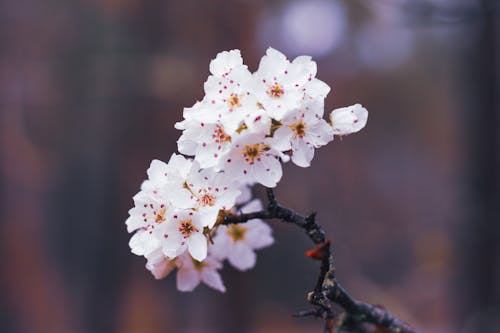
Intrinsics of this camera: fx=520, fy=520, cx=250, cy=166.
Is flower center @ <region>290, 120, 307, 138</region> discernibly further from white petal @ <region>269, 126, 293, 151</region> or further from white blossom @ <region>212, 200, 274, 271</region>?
white blossom @ <region>212, 200, 274, 271</region>

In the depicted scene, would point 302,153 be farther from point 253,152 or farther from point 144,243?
point 144,243

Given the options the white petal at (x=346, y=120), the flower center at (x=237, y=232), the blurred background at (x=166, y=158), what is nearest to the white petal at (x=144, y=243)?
the flower center at (x=237, y=232)

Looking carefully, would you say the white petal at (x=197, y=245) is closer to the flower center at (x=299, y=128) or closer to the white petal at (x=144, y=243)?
the white petal at (x=144, y=243)

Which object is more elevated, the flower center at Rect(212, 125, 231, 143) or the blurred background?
the blurred background

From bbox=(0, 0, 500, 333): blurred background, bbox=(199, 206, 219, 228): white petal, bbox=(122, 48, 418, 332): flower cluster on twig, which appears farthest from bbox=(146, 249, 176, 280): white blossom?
bbox=(0, 0, 500, 333): blurred background

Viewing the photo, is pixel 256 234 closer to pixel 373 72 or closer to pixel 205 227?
pixel 205 227

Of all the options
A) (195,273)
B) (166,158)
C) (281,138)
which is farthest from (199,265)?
(166,158)
